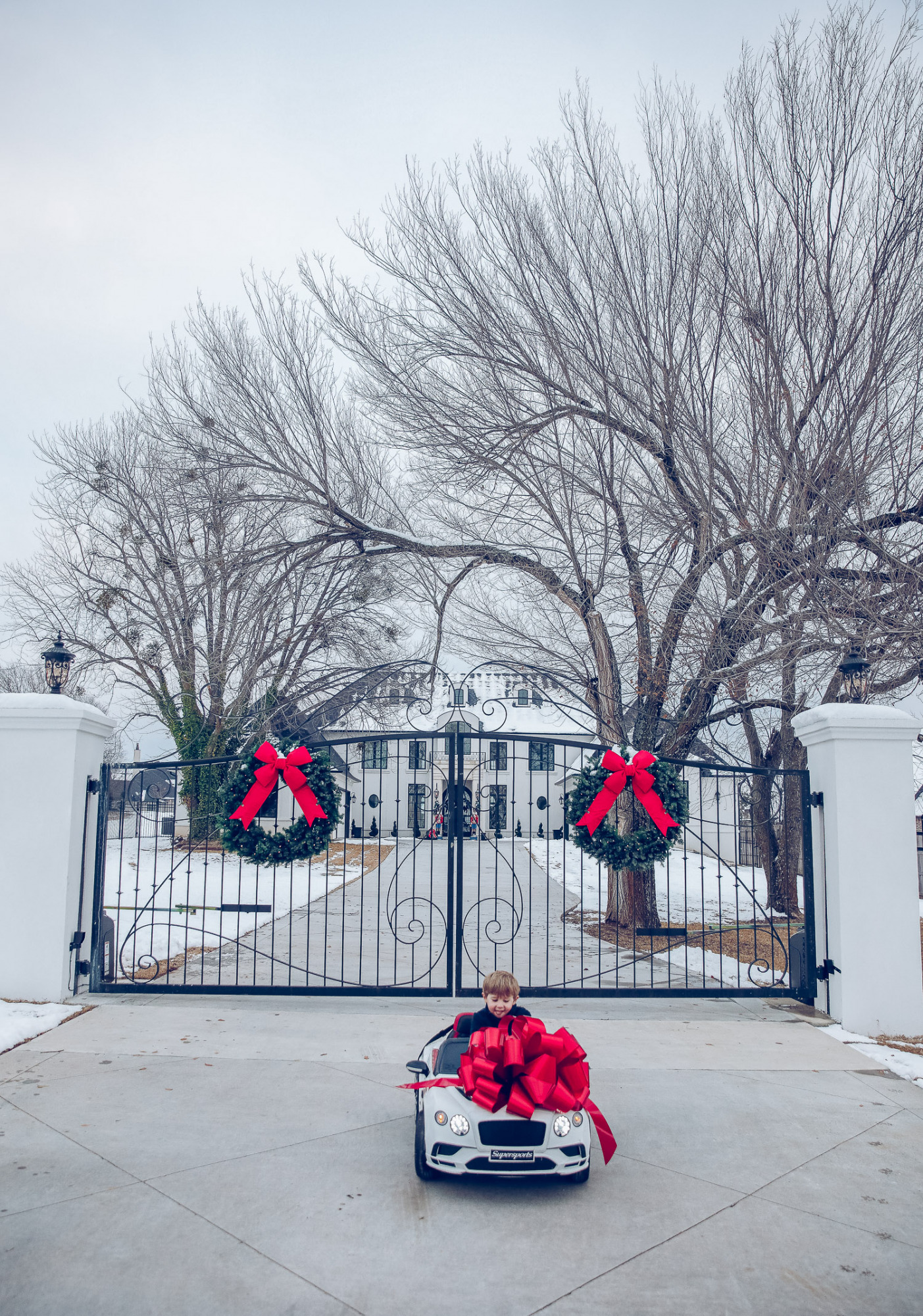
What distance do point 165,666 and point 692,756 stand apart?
47.7 ft

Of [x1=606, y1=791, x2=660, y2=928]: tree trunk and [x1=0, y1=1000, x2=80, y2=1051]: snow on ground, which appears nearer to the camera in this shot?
[x1=0, y1=1000, x2=80, y2=1051]: snow on ground

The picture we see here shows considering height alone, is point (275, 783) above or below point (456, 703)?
below

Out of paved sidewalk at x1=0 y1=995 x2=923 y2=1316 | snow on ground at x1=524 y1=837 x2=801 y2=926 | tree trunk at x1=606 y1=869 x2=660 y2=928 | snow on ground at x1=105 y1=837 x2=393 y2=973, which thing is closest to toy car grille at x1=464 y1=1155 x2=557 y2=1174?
paved sidewalk at x1=0 y1=995 x2=923 y2=1316

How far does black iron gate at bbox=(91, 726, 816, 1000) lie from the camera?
7359mm

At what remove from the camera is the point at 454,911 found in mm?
7699

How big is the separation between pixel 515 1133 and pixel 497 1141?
89mm

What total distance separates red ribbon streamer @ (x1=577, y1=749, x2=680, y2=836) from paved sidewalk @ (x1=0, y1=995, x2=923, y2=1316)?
1.80 metres

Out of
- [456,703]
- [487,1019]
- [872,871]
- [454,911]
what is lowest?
[487,1019]

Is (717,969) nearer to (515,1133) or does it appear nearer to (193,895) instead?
(515,1133)

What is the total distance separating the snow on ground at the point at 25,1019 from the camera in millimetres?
6043

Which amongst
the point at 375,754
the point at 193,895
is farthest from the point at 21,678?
the point at 375,754

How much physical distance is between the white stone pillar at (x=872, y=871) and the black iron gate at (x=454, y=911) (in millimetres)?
377

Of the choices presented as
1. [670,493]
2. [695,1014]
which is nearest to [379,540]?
[670,493]

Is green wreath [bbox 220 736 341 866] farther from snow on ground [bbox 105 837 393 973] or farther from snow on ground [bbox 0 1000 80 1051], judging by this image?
snow on ground [bbox 0 1000 80 1051]
